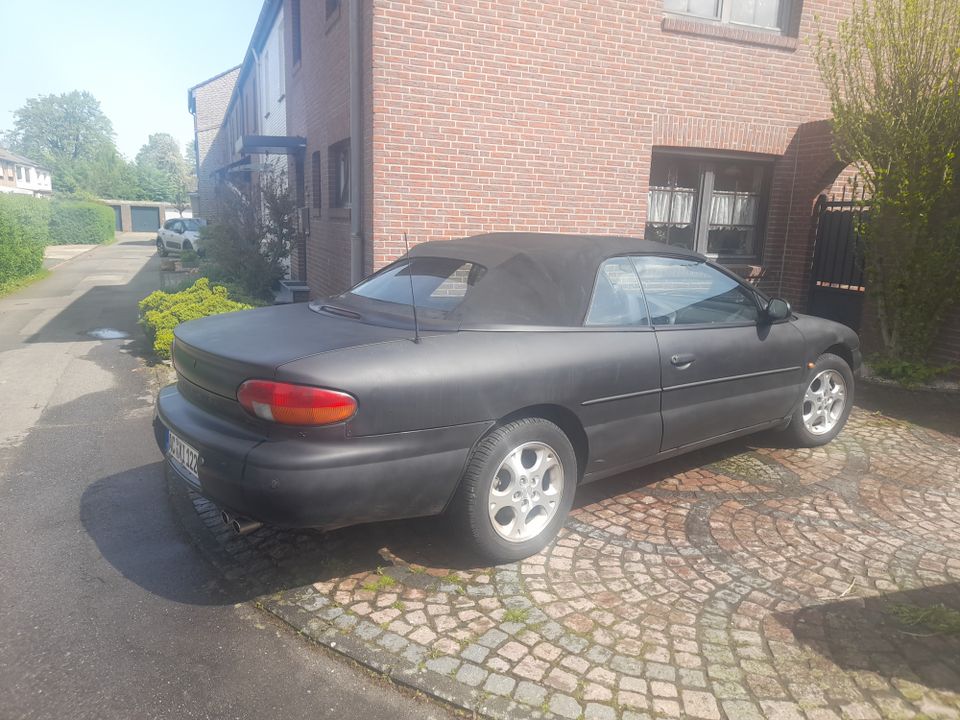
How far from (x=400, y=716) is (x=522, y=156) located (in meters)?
6.53

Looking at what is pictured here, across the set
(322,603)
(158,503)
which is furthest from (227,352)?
(158,503)

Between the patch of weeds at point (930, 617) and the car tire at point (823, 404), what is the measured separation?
80.6 inches

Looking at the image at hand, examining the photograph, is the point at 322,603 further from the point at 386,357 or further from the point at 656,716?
the point at 656,716

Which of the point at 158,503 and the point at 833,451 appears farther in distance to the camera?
the point at 833,451

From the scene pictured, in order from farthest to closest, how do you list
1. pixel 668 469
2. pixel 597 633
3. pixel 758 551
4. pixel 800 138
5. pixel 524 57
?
pixel 800 138, pixel 524 57, pixel 668 469, pixel 758 551, pixel 597 633

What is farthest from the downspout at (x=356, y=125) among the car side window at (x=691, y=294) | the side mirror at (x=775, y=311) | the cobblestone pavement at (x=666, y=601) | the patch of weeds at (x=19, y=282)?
the patch of weeds at (x=19, y=282)

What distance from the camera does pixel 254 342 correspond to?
337 centimetres

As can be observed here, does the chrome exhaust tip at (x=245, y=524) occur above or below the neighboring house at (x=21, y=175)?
below

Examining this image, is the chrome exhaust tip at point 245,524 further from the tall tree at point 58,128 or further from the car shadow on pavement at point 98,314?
the tall tree at point 58,128

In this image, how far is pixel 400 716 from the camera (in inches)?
101

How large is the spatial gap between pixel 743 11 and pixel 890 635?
8.42 meters

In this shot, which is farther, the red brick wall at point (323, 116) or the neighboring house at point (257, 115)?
the neighboring house at point (257, 115)

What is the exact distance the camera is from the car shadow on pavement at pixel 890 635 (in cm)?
282

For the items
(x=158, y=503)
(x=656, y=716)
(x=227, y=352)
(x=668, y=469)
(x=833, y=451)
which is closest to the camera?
(x=656, y=716)
